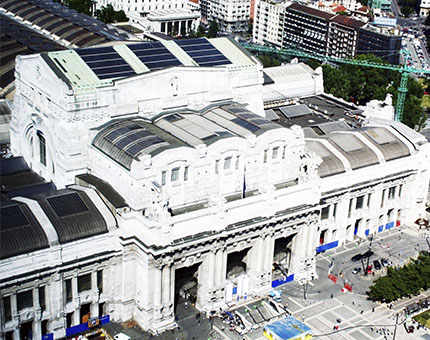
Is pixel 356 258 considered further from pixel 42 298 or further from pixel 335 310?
pixel 42 298

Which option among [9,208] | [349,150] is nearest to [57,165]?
[9,208]

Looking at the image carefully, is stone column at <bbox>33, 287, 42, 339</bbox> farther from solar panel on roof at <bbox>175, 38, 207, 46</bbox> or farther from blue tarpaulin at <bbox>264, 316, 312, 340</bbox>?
solar panel on roof at <bbox>175, 38, 207, 46</bbox>

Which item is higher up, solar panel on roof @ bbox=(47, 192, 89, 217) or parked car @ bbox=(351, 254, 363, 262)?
solar panel on roof @ bbox=(47, 192, 89, 217)

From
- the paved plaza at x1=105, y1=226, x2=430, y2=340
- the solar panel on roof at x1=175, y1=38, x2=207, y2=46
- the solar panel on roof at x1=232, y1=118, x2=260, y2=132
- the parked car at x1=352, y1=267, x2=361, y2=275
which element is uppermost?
the solar panel on roof at x1=175, y1=38, x2=207, y2=46

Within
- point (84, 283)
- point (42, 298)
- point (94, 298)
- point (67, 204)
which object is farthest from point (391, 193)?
point (42, 298)

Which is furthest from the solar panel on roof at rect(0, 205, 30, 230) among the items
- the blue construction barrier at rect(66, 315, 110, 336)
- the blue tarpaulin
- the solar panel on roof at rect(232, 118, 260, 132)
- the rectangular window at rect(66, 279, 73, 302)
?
the solar panel on roof at rect(232, 118, 260, 132)

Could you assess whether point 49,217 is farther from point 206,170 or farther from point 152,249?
point 206,170

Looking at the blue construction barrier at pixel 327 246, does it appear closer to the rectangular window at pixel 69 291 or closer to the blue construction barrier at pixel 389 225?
the blue construction barrier at pixel 389 225
